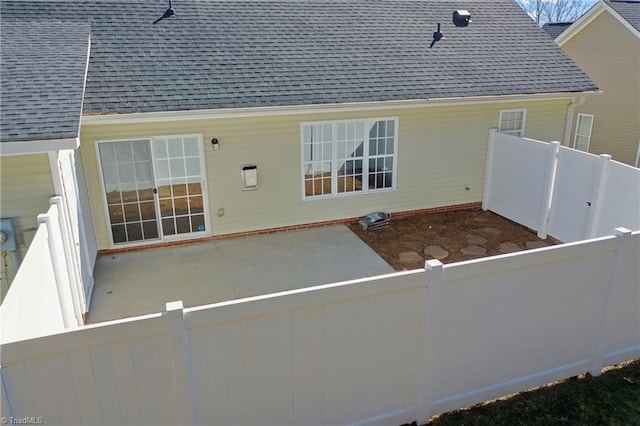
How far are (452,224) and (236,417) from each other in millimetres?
7594

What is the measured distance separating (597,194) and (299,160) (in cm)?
525

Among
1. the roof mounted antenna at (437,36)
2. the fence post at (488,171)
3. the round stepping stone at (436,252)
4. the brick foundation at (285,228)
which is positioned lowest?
the round stepping stone at (436,252)

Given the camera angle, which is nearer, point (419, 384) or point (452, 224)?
point (419, 384)

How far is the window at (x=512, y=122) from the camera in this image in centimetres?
1088

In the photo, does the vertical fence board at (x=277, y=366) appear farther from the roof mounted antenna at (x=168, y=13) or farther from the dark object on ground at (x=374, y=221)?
the roof mounted antenna at (x=168, y=13)

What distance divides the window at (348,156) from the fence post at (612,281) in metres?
5.92

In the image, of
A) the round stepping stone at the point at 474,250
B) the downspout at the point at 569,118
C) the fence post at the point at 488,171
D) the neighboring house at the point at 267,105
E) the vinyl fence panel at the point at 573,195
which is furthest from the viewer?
the downspout at the point at 569,118

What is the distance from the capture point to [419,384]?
163 inches

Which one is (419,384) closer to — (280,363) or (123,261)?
(280,363)

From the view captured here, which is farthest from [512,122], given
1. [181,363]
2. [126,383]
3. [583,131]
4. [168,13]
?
[126,383]

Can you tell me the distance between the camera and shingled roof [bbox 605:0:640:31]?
14284 mm

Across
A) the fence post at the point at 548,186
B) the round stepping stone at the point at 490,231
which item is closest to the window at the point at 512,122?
the fence post at the point at 548,186

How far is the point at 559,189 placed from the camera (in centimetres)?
904

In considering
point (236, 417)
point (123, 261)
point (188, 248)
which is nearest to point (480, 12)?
point (188, 248)
